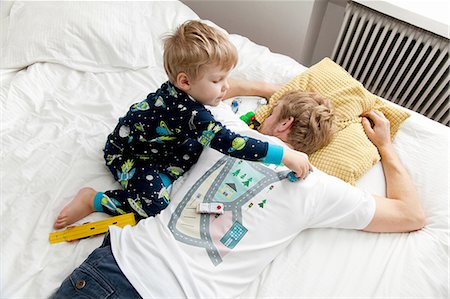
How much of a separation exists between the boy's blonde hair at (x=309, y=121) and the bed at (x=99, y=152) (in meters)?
0.21

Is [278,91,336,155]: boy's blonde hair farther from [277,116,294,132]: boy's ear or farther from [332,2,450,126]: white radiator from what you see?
[332,2,450,126]: white radiator

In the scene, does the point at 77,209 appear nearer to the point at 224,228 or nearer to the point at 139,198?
the point at 139,198

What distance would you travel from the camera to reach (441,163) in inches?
42.9

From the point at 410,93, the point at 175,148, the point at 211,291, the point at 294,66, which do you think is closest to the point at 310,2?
the point at 294,66

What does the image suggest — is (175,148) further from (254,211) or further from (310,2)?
(310,2)

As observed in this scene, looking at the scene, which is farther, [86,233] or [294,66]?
[294,66]

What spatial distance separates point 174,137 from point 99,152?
1.05 feet

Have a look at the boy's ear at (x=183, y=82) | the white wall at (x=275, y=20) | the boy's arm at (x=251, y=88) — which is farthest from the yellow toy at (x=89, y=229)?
the white wall at (x=275, y=20)

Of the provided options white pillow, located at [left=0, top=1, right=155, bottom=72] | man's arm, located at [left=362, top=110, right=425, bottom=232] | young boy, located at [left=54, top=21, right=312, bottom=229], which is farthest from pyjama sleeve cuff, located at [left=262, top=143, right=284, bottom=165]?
white pillow, located at [left=0, top=1, right=155, bottom=72]

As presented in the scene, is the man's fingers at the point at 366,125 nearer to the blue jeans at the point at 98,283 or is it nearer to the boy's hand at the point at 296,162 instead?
the boy's hand at the point at 296,162

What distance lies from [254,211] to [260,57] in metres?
0.86

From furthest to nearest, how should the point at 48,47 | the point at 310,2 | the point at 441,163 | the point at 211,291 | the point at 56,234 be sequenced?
the point at 310,2 < the point at 48,47 < the point at 441,163 < the point at 56,234 < the point at 211,291

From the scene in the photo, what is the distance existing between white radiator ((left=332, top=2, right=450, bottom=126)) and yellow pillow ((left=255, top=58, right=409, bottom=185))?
1.61ft

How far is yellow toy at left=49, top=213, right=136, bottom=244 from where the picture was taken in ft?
3.06
